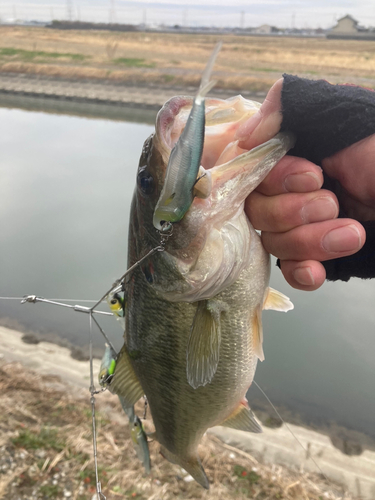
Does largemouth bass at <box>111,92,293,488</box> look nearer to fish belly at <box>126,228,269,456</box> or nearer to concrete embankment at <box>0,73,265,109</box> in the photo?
fish belly at <box>126,228,269,456</box>

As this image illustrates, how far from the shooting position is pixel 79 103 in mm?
17953

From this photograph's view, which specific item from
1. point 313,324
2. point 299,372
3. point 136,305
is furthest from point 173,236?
point 313,324

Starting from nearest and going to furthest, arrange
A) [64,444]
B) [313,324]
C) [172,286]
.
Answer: [172,286] < [64,444] < [313,324]

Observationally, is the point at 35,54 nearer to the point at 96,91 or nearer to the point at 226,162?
the point at 96,91

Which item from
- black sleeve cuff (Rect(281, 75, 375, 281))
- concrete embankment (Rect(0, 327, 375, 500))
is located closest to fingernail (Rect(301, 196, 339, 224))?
black sleeve cuff (Rect(281, 75, 375, 281))

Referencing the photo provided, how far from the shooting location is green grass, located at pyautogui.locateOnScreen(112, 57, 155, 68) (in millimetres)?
21859

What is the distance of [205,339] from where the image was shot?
1255 mm

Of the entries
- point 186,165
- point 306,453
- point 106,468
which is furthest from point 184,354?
point 306,453

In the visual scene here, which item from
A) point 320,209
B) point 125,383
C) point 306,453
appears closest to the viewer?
point 320,209

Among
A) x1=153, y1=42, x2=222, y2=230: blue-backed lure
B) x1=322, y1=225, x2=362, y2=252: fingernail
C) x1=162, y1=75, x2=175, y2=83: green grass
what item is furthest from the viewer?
x1=162, y1=75, x2=175, y2=83: green grass

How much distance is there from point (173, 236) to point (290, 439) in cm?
278

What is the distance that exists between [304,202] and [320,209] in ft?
0.17

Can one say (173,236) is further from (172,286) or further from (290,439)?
(290,439)

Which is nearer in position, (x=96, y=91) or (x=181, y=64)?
(x=96, y=91)
